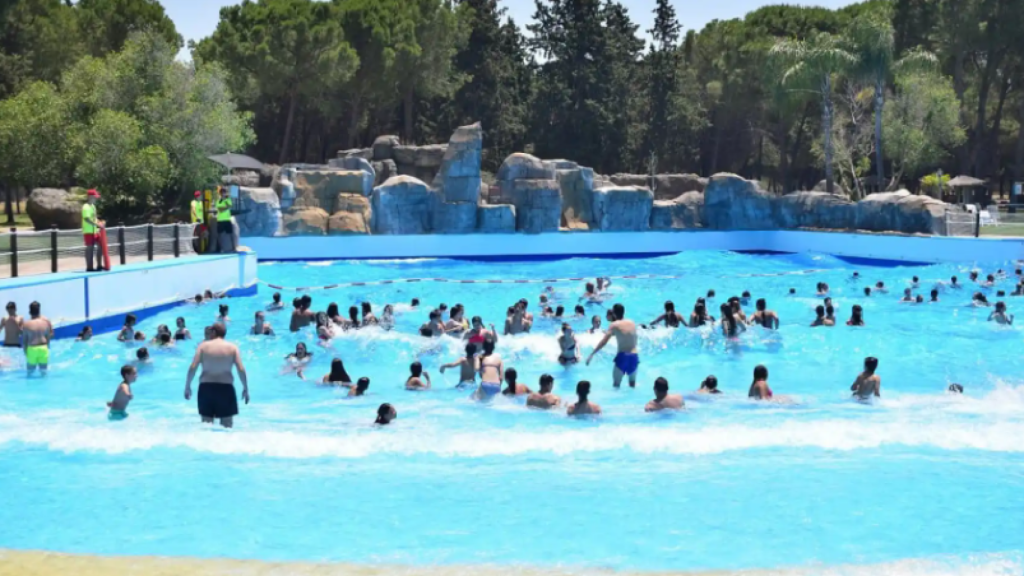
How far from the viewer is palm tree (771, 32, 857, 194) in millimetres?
39906

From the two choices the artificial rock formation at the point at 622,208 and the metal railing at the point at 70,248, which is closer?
the metal railing at the point at 70,248

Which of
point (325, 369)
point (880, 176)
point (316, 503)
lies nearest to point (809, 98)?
point (880, 176)

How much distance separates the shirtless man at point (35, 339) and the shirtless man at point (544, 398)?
6.73m

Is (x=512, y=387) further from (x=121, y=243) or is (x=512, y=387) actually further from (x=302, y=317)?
(x=121, y=243)

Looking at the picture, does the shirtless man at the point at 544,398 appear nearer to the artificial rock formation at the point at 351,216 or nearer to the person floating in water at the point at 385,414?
the person floating in water at the point at 385,414

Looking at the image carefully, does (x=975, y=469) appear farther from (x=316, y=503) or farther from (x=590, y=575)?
(x=316, y=503)

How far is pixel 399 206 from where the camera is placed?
35.2 meters

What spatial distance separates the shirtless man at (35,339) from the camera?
45.6 feet

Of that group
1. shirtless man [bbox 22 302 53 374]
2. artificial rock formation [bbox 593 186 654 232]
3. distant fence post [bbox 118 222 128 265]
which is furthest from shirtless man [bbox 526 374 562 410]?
artificial rock formation [bbox 593 186 654 232]

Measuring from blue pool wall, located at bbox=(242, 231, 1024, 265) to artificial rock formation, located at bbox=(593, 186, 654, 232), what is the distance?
221 cm

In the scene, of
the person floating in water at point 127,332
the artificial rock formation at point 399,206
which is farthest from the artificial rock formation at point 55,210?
the person floating in water at point 127,332

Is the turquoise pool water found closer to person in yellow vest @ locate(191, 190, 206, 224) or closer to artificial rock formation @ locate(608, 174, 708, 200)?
person in yellow vest @ locate(191, 190, 206, 224)

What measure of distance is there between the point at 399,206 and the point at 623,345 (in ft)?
74.0

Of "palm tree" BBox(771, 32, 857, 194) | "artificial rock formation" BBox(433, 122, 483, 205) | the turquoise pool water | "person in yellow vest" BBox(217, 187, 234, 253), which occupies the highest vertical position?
"palm tree" BBox(771, 32, 857, 194)
